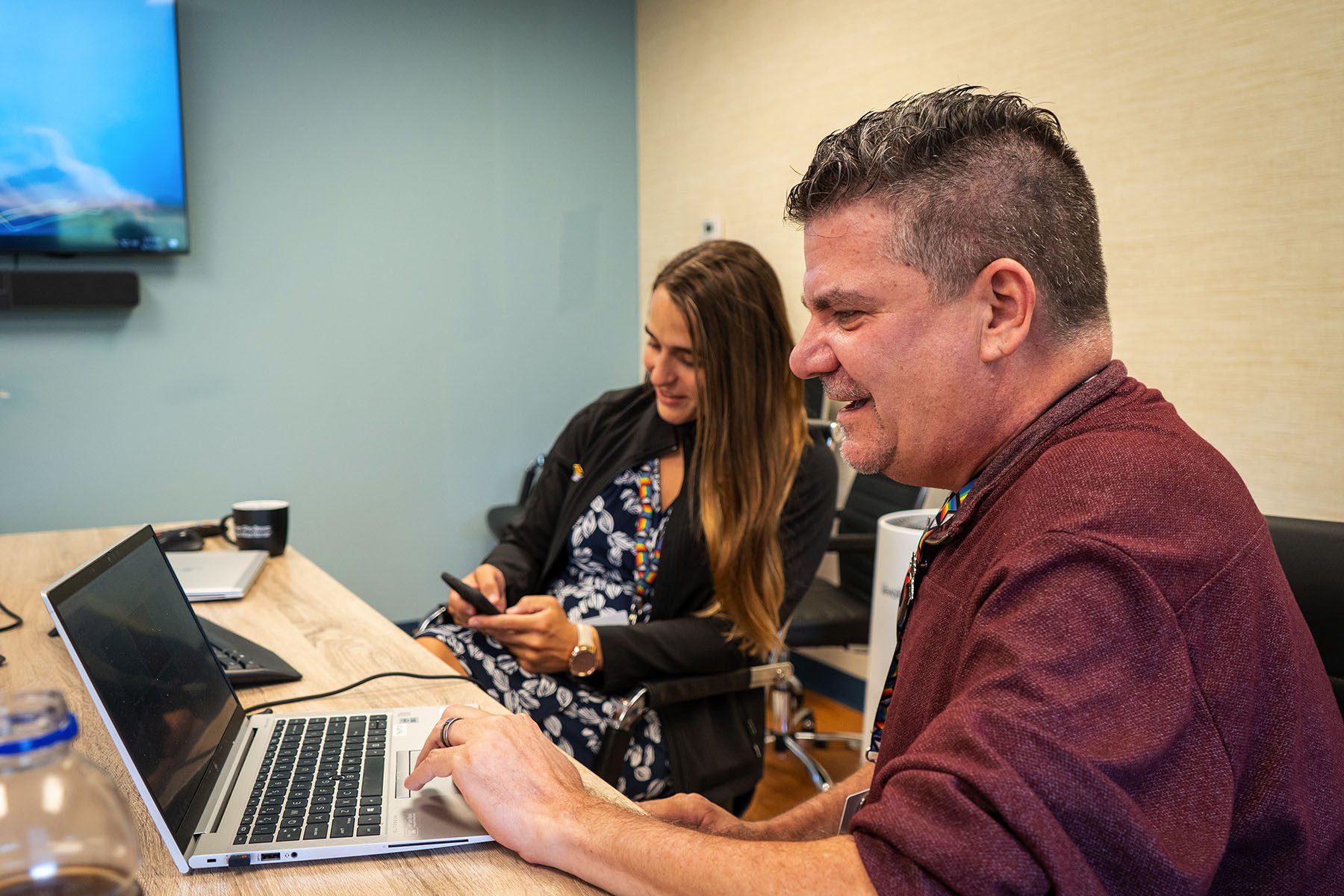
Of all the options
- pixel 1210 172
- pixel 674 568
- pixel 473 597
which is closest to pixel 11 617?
pixel 473 597

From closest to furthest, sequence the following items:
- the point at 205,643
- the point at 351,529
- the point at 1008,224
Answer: the point at 1008,224, the point at 205,643, the point at 351,529

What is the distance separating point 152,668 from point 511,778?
35 cm

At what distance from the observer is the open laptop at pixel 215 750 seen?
0.79 metres

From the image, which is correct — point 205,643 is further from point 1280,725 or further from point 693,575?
point 1280,725

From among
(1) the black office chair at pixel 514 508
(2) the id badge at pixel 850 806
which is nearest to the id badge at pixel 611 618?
(2) the id badge at pixel 850 806

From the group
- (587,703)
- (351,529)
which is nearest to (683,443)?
(587,703)

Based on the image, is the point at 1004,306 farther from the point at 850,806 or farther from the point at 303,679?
the point at 303,679

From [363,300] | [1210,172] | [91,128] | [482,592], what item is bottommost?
[482,592]

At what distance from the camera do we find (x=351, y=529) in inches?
139

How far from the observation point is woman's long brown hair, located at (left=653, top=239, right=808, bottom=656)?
171cm

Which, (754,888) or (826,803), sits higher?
(754,888)

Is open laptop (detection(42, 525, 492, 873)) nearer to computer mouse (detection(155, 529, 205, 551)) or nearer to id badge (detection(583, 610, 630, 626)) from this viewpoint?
id badge (detection(583, 610, 630, 626))

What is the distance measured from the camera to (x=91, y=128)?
292cm

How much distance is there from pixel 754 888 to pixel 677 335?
1166 mm
